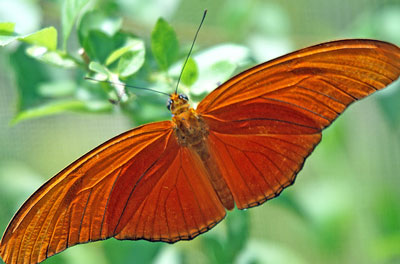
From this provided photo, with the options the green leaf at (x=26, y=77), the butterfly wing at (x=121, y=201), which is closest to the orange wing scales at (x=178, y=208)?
the butterfly wing at (x=121, y=201)

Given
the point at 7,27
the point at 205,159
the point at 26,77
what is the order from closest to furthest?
the point at 7,27 → the point at 205,159 → the point at 26,77

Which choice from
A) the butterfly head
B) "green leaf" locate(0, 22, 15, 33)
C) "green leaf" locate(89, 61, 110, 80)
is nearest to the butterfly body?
the butterfly head

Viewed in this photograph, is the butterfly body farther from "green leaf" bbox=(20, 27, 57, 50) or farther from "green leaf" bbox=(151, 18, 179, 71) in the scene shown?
"green leaf" bbox=(20, 27, 57, 50)

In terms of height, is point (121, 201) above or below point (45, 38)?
below

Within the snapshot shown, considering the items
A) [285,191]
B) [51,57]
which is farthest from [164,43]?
[285,191]

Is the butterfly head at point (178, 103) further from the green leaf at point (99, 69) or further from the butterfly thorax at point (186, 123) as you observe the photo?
the green leaf at point (99, 69)

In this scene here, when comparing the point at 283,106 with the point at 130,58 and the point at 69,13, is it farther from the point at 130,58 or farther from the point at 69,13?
the point at 69,13

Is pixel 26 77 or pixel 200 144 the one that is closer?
pixel 200 144
